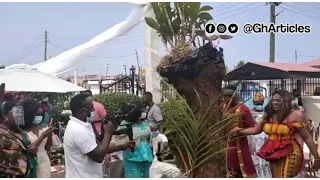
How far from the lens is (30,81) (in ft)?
13.3

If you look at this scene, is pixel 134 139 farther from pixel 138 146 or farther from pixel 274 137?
pixel 274 137

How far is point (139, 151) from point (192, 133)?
1.58 feet

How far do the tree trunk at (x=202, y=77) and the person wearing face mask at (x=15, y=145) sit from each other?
1142mm

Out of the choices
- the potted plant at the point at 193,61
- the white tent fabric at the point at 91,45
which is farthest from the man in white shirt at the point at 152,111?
the white tent fabric at the point at 91,45

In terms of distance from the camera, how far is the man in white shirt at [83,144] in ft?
13.0

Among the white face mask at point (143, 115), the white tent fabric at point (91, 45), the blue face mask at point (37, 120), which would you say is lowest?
the blue face mask at point (37, 120)

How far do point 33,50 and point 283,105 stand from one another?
6.65 ft

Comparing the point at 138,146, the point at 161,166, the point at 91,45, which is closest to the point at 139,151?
the point at 138,146

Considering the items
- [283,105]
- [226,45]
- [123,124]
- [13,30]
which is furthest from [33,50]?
[283,105]

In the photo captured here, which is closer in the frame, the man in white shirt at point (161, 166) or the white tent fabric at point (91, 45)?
the white tent fabric at point (91, 45)

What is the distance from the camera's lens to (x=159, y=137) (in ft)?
13.9

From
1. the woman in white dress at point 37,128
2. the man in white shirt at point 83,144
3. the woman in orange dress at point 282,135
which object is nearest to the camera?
the man in white shirt at point 83,144

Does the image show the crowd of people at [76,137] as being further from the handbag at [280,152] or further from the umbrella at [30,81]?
the handbag at [280,152]

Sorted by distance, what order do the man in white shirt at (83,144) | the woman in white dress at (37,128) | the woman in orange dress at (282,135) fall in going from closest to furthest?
the man in white shirt at (83,144), the woman in white dress at (37,128), the woman in orange dress at (282,135)
